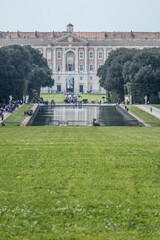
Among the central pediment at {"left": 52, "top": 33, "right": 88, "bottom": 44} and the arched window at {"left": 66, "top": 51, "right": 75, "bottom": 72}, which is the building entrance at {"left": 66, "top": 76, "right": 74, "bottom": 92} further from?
the central pediment at {"left": 52, "top": 33, "right": 88, "bottom": 44}

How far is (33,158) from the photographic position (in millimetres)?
17766

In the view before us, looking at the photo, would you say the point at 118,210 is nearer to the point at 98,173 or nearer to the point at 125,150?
the point at 98,173

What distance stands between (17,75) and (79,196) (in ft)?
242

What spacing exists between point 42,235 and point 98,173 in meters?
5.57

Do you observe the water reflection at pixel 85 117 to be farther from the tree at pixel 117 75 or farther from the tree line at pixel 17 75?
the tree at pixel 117 75

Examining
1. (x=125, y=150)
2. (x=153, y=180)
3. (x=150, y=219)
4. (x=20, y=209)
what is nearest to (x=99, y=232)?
(x=150, y=219)

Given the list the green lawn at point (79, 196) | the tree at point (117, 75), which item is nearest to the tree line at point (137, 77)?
the tree at point (117, 75)

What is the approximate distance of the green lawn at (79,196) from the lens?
379 inches

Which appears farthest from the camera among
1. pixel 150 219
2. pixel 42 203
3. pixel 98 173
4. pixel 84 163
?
pixel 84 163

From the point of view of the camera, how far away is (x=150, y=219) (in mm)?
10344

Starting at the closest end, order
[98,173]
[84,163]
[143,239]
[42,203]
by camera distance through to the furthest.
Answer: [143,239], [42,203], [98,173], [84,163]

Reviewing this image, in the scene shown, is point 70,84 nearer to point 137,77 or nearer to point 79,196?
point 137,77

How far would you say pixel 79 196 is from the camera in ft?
39.4

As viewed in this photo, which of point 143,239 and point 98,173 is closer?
point 143,239
